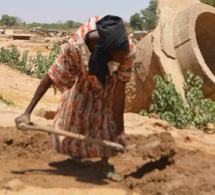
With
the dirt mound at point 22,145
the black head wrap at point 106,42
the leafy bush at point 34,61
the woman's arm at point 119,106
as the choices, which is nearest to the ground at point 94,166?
the dirt mound at point 22,145

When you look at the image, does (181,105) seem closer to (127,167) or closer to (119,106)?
(127,167)

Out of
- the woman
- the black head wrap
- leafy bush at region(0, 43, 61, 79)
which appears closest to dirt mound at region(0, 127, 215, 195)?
the woman

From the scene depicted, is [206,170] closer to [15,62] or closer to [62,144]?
[62,144]

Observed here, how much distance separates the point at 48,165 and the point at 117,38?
135 cm

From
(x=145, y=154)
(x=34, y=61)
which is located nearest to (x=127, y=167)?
(x=145, y=154)

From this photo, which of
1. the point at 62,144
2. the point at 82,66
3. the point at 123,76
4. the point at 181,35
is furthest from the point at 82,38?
the point at 181,35

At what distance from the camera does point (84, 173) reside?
11.2ft

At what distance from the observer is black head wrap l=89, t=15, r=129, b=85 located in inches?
112

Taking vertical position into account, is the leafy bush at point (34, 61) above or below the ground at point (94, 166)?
above

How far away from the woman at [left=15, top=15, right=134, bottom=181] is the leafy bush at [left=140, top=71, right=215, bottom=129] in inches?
103

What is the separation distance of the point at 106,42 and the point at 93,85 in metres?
0.49

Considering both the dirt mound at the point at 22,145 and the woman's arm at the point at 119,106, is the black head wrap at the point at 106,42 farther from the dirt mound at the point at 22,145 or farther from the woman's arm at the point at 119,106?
the dirt mound at the point at 22,145

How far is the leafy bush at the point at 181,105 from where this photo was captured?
19.4ft

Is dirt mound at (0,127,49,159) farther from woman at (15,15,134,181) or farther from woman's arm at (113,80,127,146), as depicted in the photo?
woman's arm at (113,80,127,146)
